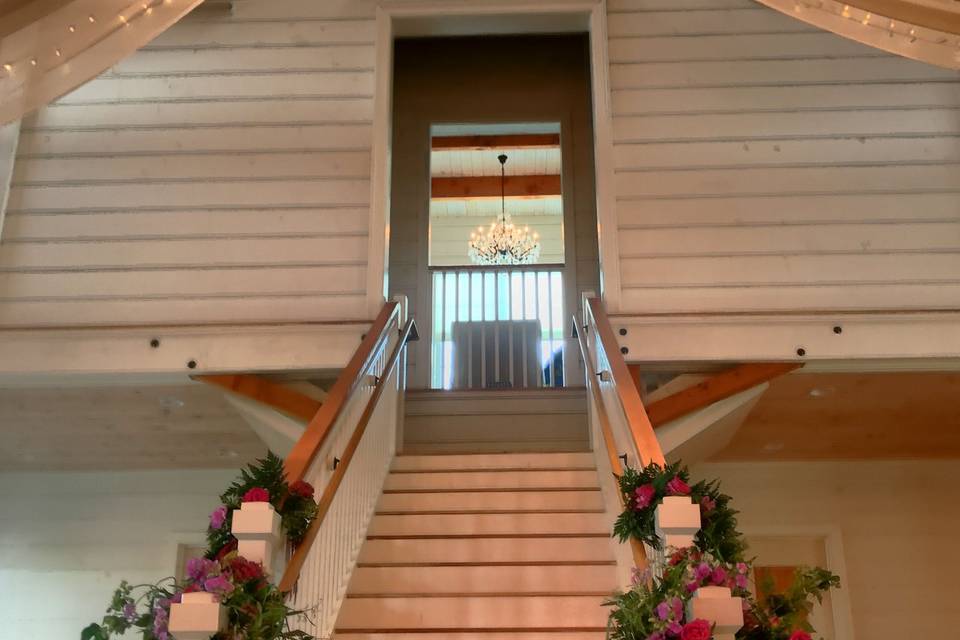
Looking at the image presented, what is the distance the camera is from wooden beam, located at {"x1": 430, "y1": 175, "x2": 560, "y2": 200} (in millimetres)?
10453

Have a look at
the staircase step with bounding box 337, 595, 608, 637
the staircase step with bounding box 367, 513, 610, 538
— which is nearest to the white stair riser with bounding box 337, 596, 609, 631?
the staircase step with bounding box 337, 595, 608, 637

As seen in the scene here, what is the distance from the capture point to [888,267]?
4930 millimetres

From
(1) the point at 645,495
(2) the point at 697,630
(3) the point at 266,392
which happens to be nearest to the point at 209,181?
(3) the point at 266,392

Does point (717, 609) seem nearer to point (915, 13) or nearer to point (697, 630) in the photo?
point (697, 630)

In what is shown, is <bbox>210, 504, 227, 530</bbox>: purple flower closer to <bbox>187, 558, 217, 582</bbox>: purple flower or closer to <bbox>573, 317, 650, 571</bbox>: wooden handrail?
<bbox>187, 558, 217, 582</bbox>: purple flower

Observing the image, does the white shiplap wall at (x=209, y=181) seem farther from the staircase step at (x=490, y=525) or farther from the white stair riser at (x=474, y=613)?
the white stair riser at (x=474, y=613)

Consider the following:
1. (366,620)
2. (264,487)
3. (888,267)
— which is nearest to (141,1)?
(264,487)

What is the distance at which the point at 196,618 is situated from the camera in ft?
8.54

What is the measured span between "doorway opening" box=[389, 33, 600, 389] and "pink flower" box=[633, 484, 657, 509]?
4.09 meters

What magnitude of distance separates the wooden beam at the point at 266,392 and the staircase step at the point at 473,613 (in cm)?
132

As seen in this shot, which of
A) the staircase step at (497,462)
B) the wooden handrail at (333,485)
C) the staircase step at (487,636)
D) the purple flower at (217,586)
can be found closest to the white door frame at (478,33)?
the wooden handrail at (333,485)

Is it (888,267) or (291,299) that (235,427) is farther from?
(888,267)

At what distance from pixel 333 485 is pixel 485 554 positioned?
1.07 m

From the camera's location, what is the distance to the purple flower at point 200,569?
8.78 feet
